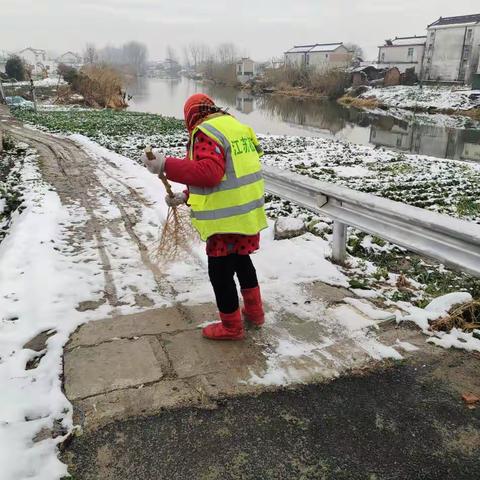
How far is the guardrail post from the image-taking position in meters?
4.18

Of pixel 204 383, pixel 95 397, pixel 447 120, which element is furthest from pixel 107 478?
pixel 447 120

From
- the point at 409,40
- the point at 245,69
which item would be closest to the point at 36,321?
the point at 409,40

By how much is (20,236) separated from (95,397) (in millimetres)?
2914

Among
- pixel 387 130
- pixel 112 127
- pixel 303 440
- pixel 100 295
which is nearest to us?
pixel 303 440

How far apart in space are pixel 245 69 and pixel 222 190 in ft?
293

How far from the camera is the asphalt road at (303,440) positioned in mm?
1977

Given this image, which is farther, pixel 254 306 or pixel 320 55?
pixel 320 55

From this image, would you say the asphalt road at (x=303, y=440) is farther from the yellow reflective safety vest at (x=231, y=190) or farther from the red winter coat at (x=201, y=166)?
the red winter coat at (x=201, y=166)

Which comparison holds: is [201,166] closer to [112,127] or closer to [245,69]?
[112,127]

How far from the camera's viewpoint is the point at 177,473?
6.40 feet

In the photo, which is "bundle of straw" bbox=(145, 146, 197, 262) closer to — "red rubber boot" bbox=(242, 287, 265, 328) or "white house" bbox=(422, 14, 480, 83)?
"red rubber boot" bbox=(242, 287, 265, 328)

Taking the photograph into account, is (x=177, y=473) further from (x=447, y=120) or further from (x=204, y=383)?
(x=447, y=120)

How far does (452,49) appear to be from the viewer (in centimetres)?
5481

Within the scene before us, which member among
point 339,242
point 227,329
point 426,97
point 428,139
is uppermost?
point 426,97
